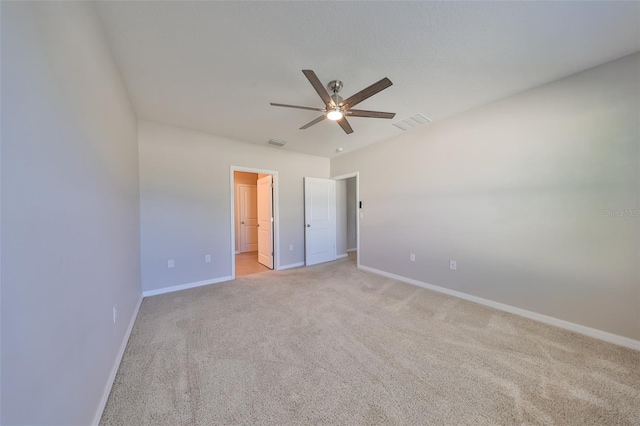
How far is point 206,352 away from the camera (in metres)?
1.91

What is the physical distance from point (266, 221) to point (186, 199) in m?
1.64

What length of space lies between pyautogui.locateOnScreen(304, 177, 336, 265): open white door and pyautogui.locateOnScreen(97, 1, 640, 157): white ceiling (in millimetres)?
2385

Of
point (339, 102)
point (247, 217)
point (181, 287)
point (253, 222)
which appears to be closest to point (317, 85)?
point (339, 102)

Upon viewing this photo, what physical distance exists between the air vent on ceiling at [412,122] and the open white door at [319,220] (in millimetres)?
2096

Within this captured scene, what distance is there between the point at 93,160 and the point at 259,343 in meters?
1.86

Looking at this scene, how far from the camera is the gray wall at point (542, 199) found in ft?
6.50

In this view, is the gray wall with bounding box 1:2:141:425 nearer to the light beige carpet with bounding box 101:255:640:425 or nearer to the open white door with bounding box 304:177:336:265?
the light beige carpet with bounding box 101:255:640:425

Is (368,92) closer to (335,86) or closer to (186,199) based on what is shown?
(335,86)

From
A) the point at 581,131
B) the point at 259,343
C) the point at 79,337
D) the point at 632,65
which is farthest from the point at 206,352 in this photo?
the point at 632,65

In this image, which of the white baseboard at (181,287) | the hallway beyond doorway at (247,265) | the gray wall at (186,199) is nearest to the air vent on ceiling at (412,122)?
the gray wall at (186,199)

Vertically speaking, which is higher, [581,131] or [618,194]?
[581,131]

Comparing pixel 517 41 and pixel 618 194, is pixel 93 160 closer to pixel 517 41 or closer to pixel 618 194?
pixel 517 41

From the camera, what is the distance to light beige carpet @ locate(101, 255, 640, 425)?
1.36 metres

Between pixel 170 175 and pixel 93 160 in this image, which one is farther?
pixel 170 175
